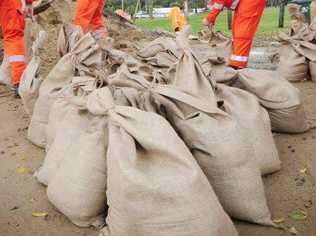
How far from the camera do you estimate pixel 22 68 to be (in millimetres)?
4648

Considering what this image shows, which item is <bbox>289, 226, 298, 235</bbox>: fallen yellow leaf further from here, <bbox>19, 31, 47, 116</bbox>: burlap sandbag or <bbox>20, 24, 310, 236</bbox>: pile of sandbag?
<bbox>19, 31, 47, 116</bbox>: burlap sandbag

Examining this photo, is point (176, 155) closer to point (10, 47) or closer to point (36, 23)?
point (10, 47)

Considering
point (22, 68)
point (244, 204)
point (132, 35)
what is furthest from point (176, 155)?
point (132, 35)

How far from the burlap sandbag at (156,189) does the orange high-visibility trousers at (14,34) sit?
304 centimetres

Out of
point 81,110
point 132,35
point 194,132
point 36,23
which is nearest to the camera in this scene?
point 194,132

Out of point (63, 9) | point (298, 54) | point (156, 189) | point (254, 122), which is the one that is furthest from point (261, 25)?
point (156, 189)

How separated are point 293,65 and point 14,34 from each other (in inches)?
119

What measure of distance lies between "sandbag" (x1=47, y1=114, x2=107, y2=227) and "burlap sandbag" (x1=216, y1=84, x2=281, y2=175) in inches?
31.0

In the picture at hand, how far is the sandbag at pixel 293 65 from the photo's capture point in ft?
16.8

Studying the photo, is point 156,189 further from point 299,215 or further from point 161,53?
point 161,53

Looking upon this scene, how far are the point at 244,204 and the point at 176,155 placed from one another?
53cm

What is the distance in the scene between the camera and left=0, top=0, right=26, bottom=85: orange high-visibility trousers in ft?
14.8

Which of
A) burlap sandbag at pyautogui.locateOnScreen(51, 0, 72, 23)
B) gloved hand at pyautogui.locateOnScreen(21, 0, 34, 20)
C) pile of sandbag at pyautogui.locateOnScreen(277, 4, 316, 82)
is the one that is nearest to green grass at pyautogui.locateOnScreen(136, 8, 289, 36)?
burlap sandbag at pyautogui.locateOnScreen(51, 0, 72, 23)

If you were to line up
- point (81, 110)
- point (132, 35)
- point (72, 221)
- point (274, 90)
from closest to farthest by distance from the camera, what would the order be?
1. point (72, 221)
2. point (81, 110)
3. point (274, 90)
4. point (132, 35)
